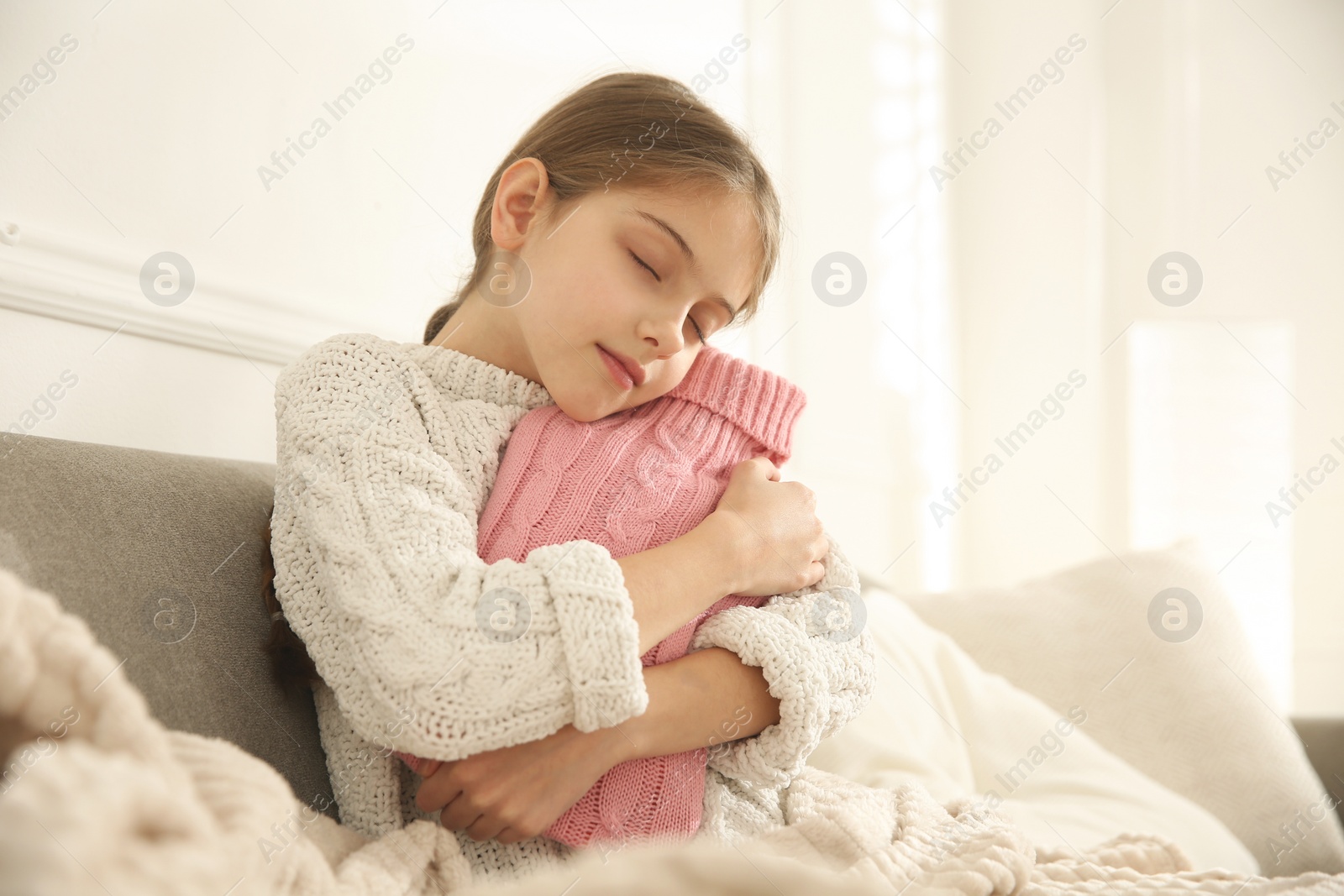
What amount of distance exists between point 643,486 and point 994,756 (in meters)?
0.93

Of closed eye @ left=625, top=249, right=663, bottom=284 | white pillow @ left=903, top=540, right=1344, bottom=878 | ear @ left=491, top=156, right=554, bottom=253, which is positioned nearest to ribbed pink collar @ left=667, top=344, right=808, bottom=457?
closed eye @ left=625, top=249, right=663, bottom=284

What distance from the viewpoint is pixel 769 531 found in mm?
993

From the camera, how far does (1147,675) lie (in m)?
1.75

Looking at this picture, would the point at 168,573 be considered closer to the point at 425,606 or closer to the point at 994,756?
the point at 425,606

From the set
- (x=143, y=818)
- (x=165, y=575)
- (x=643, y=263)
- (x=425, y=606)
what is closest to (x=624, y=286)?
(x=643, y=263)

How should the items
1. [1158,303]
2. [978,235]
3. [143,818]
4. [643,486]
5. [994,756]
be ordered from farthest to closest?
1. [978,235]
2. [1158,303]
3. [994,756]
4. [643,486]
5. [143,818]

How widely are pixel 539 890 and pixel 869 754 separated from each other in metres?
1.07

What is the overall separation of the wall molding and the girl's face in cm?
43

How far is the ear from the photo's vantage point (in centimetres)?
107

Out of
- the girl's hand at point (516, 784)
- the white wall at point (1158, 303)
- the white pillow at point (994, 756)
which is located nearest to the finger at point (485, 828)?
the girl's hand at point (516, 784)

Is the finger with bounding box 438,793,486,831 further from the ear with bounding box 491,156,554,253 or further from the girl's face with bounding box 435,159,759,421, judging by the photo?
the ear with bounding box 491,156,554,253

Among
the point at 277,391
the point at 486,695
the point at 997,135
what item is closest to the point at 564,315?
the point at 277,391

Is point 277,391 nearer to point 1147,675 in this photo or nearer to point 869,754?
point 869,754

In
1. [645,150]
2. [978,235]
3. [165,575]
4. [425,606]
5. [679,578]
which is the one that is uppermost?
[978,235]
